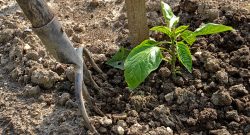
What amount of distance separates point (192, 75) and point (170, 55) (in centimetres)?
16

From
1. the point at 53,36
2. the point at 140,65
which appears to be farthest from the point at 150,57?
the point at 53,36

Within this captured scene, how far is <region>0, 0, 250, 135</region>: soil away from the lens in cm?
183

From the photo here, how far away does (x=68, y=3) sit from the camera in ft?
8.64

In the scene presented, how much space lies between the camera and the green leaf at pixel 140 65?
1.78 metres

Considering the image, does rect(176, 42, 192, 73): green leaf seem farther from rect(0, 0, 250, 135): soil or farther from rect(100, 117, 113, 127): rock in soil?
rect(100, 117, 113, 127): rock in soil

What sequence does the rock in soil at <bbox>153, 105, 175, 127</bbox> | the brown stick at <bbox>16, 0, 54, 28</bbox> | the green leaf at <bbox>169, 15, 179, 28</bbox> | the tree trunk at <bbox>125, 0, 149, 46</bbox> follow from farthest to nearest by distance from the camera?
the tree trunk at <bbox>125, 0, 149, 46</bbox>, the green leaf at <bbox>169, 15, 179, 28</bbox>, the rock in soil at <bbox>153, 105, 175, 127</bbox>, the brown stick at <bbox>16, 0, 54, 28</bbox>

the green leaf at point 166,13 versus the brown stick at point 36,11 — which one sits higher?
the brown stick at point 36,11

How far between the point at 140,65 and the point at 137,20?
0.37 m

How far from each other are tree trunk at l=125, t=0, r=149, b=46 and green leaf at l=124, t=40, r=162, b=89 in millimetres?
281

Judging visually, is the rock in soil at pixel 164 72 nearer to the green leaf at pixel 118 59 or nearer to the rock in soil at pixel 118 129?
the green leaf at pixel 118 59

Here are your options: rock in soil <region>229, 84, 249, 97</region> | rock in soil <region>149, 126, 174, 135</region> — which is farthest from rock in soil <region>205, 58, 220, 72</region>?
rock in soil <region>149, 126, 174, 135</region>

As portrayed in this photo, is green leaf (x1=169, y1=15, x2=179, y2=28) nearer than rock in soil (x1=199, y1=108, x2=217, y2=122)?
No

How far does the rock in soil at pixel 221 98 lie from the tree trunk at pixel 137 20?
47 cm

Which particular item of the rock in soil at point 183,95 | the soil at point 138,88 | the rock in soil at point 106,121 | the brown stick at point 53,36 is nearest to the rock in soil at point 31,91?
the soil at point 138,88
